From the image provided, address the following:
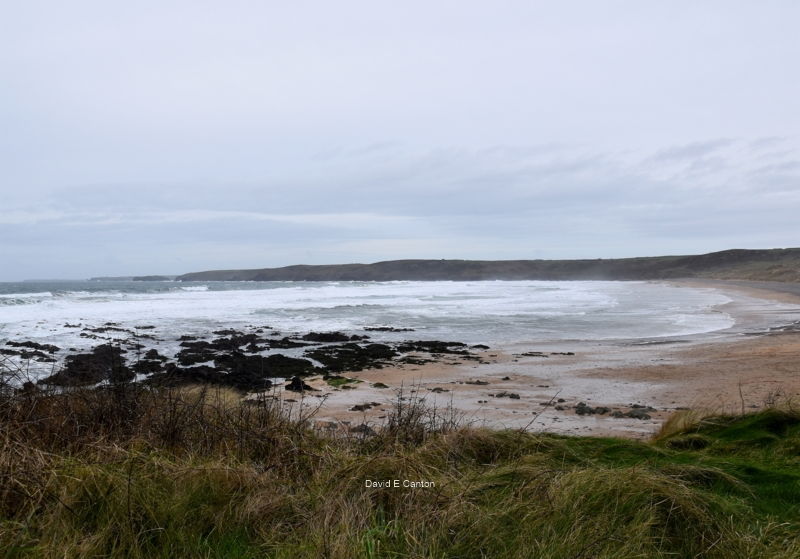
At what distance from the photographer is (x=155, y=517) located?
295cm

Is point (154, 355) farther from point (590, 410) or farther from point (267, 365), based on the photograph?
point (590, 410)

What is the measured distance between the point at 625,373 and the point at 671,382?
1.31 m

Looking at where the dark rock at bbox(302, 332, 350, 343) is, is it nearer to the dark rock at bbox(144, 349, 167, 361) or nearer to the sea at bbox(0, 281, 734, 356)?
the sea at bbox(0, 281, 734, 356)

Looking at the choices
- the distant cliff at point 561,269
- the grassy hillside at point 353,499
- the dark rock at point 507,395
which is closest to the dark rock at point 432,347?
the dark rock at point 507,395

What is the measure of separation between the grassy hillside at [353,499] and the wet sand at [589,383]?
2.39 m

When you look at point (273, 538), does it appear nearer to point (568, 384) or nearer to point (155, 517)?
point (155, 517)

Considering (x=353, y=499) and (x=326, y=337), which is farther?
(x=326, y=337)

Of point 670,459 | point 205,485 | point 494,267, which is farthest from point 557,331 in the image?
point 494,267

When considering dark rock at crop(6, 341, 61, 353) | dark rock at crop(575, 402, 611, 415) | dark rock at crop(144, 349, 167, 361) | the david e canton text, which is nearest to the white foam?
dark rock at crop(6, 341, 61, 353)

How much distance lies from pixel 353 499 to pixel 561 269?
12653cm

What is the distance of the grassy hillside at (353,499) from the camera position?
267 cm

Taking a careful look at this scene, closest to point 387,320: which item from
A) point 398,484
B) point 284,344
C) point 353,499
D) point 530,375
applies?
point 284,344

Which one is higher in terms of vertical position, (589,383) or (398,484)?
(398,484)

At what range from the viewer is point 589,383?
11.9 metres
